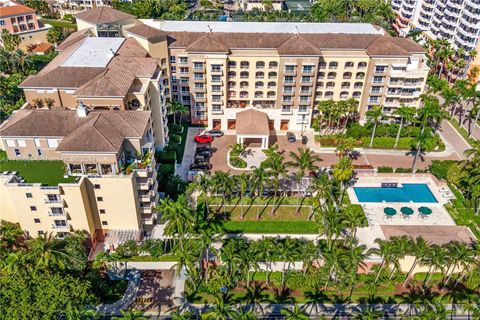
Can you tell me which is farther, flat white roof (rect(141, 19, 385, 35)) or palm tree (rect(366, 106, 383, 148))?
flat white roof (rect(141, 19, 385, 35))

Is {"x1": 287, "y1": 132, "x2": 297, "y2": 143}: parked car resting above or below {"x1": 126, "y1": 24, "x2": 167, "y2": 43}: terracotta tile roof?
below

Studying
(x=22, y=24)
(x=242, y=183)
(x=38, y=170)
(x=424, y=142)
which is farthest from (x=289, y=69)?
(x=22, y=24)

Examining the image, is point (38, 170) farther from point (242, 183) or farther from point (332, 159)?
point (332, 159)

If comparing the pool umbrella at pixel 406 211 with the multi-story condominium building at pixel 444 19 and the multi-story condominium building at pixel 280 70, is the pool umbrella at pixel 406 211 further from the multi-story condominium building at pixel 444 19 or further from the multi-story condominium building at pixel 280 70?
the multi-story condominium building at pixel 444 19

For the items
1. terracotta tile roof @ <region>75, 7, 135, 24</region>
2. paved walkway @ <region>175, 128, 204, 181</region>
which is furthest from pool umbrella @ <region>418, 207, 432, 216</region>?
terracotta tile roof @ <region>75, 7, 135, 24</region>

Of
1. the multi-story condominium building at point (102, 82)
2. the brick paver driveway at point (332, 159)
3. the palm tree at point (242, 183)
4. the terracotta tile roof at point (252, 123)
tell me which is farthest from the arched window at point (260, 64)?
the palm tree at point (242, 183)

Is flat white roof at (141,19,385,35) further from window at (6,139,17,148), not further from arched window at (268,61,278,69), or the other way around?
window at (6,139,17,148)

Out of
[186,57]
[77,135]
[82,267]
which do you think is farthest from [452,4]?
[82,267]
